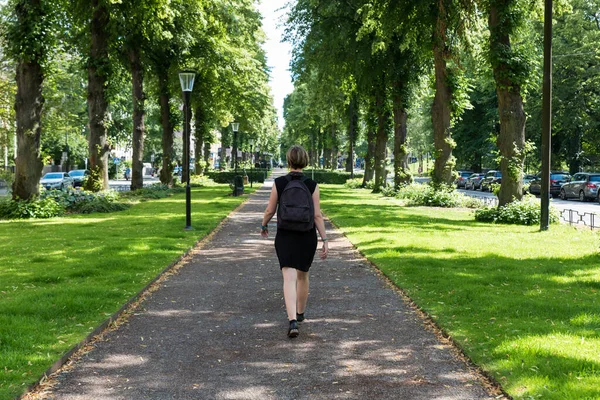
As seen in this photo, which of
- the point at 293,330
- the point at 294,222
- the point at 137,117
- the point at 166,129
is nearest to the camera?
the point at 293,330

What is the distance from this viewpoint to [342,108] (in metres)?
42.9

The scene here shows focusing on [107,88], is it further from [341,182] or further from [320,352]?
[341,182]

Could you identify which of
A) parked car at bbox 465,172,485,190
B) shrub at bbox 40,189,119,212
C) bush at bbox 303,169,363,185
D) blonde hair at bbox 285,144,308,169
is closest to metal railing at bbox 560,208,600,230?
blonde hair at bbox 285,144,308,169

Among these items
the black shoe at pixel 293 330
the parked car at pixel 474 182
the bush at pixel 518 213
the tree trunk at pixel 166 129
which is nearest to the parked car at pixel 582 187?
the parked car at pixel 474 182

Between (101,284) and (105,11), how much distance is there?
18205mm

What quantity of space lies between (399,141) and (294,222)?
85.4ft

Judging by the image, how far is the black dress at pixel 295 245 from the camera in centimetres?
633

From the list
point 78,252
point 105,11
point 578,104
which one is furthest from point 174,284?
point 578,104

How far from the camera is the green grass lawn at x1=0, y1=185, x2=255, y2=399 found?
556cm

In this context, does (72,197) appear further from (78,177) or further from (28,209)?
(78,177)

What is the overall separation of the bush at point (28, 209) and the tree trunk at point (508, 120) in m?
14.0

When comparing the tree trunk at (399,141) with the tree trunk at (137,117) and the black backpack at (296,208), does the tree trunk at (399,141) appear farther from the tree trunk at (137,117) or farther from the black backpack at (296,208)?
the black backpack at (296,208)

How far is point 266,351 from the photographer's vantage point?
573 centimetres

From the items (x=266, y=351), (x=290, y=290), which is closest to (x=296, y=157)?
(x=290, y=290)
